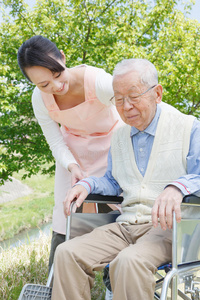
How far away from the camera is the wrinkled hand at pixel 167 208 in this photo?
1469mm

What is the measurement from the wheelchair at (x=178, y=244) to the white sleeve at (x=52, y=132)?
53 centimetres

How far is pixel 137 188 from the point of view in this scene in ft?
6.14

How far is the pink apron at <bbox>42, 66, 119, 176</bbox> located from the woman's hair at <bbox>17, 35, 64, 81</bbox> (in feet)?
1.01

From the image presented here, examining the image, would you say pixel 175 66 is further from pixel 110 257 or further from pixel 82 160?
pixel 110 257

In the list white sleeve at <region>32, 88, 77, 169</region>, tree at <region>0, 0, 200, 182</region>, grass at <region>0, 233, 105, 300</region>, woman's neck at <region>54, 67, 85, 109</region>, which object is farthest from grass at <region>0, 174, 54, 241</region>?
woman's neck at <region>54, 67, 85, 109</region>

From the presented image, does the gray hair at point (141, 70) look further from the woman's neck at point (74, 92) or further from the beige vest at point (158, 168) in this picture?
the woman's neck at point (74, 92)

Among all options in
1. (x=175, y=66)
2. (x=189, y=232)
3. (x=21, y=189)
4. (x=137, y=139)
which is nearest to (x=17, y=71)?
(x=175, y=66)

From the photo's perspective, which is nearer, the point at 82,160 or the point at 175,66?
the point at 82,160

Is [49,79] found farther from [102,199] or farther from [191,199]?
[191,199]

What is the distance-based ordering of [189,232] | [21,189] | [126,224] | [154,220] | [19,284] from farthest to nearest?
[21,189] → [19,284] → [126,224] → [189,232] → [154,220]

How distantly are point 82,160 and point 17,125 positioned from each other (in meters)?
4.31

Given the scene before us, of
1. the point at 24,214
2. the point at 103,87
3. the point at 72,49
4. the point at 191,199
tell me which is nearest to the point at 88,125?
the point at 103,87

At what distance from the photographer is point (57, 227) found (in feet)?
8.84

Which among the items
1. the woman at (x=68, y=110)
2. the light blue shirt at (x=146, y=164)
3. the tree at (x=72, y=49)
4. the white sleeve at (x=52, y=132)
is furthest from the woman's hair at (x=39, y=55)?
the tree at (x=72, y=49)
